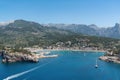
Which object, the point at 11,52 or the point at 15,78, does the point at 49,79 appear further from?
the point at 11,52

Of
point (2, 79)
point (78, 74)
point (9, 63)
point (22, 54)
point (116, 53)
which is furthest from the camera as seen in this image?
point (116, 53)

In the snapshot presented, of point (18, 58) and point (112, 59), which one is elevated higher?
point (18, 58)

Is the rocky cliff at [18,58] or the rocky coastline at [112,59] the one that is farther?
the rocky coastline at [112,59]

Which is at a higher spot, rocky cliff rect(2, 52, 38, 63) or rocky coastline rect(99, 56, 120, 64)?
rocky cliff rect(2, 52, 38, 63)

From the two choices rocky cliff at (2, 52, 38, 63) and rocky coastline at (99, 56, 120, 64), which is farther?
rocky coastline at (99, 56, 120, 64)

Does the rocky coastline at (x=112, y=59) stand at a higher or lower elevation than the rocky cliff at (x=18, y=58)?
lower

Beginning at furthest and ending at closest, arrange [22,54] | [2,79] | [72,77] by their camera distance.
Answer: [22,54]
[72,77]
[2,79]

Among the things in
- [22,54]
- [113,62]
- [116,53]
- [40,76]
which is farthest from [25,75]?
[116,53]

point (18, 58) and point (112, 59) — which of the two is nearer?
point (18, 58)

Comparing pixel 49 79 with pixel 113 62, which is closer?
pixel 49 79
